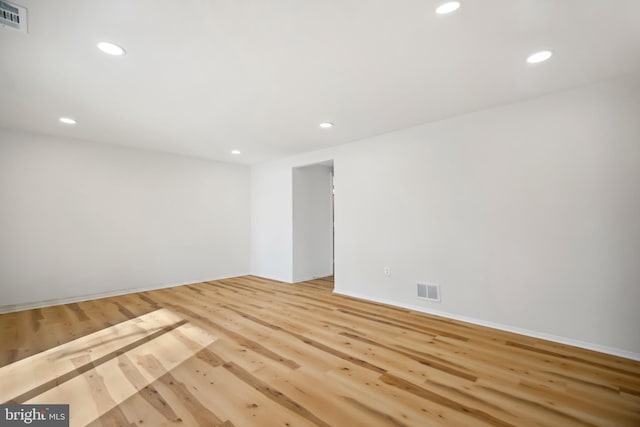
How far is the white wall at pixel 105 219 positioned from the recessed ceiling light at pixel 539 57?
524 cm

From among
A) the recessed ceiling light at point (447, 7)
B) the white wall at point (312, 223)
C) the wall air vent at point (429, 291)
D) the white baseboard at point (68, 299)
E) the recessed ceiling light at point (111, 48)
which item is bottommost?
the white baseboard at point (68, 299)

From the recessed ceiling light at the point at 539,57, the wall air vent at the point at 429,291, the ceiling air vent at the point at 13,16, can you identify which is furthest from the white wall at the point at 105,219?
the recessed ceiling light at the point at 539,57

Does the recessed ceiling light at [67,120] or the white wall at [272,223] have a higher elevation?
the recessed ceiling light at [67,120]

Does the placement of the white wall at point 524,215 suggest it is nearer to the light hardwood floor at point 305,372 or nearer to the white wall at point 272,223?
the light hardwood floor at point 305,372

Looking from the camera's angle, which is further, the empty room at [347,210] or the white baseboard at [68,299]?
the white baseboard at [68,299]

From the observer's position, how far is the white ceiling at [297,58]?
169 cm

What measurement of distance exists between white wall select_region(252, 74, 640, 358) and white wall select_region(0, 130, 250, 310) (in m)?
3.36

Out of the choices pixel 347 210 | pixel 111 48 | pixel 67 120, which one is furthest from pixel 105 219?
pixel 347 210

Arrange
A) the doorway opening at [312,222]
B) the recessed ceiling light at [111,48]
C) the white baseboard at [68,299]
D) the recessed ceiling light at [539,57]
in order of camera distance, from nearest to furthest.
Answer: the recessed ceiling light at [111,48]
the recessed ceiling light at [539,57]
the white baseboard at [68,299]
the doorway opening at [312,222]

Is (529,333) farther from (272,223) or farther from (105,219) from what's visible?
(105,219)

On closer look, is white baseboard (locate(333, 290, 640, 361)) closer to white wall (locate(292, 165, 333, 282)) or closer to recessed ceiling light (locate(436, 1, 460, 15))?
white wall (locate(292, 165, 333, 282))

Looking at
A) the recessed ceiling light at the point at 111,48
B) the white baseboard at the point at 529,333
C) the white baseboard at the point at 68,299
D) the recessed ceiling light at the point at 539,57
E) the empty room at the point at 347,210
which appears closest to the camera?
the empty room at the point at 347,210

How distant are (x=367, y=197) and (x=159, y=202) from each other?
3.68 m

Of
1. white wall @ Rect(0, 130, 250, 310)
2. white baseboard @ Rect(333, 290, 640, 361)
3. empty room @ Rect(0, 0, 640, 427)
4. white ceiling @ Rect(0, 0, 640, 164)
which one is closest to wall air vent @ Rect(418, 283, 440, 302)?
empty room @ Rect(0, 0, 640, 427)
